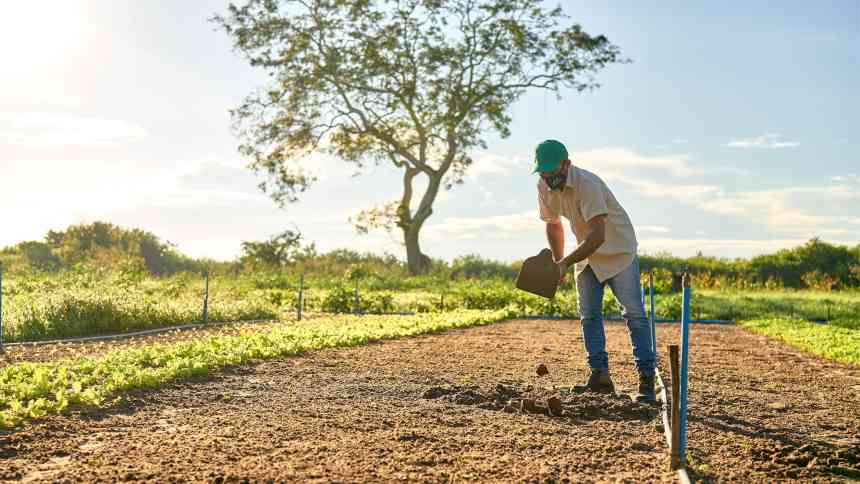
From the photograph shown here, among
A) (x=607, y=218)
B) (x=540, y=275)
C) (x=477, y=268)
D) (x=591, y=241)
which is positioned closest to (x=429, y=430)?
(x=591, y=241)

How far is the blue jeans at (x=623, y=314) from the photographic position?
549 cm

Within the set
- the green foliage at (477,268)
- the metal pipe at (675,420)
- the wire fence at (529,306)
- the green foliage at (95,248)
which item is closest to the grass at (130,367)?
the metal pipe at (675,420)

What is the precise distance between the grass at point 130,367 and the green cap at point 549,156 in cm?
334

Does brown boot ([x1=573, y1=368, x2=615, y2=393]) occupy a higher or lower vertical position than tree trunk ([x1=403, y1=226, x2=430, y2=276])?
lower

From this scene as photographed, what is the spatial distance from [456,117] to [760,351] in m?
17.4

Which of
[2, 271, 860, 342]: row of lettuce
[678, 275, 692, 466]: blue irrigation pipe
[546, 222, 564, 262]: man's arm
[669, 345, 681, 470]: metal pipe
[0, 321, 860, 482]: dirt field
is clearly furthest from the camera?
[2, 271, 860, 342]: row of lettuce

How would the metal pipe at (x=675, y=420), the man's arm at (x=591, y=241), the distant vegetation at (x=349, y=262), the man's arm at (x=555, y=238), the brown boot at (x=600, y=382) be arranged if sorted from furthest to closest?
the distant vegetation at (x=349, y=262), the man's arm at (x=555, y=238), the brown boot at (x=600, y=382), the man's arm at (x=591, y=241), the metal pipe at (x=675, y=420)

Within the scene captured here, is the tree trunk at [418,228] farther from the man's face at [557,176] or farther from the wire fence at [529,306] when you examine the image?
the man's face at [557,176]

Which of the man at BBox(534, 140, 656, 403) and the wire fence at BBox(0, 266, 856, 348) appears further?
the wire fence at BBox(0, 266, 856, 348)

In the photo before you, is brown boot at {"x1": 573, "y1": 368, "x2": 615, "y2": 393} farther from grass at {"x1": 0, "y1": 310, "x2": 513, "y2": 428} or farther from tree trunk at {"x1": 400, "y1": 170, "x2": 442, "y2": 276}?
tree trunk at {"x1": 400, "y1": 170, "x2": 442, "y2": 276}

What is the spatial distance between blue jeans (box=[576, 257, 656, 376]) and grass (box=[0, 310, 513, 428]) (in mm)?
3212

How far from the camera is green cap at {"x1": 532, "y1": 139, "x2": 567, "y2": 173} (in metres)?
5.36

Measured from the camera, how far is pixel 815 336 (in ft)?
36.7

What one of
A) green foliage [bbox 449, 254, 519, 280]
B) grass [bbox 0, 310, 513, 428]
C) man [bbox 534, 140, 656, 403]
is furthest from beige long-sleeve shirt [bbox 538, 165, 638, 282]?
green foliage [bbox 449, 254, 519, 280]
